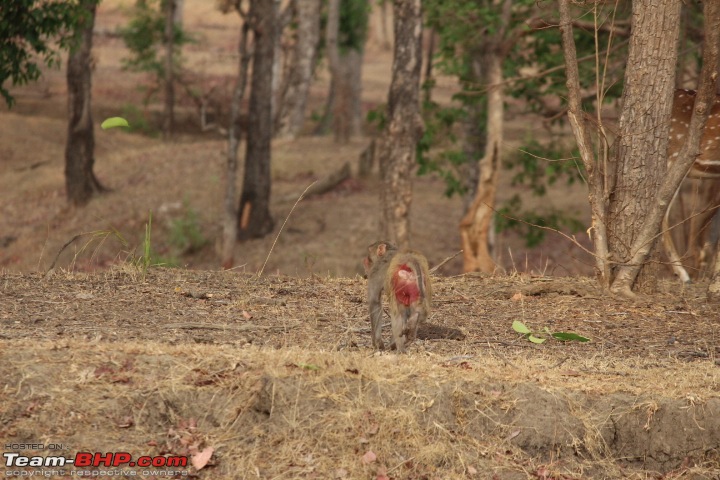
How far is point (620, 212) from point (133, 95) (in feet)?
111

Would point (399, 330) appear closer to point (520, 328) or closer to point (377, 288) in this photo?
point (377, 288)

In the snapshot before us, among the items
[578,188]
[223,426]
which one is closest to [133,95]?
[578,188]

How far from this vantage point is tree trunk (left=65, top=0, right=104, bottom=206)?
23500 mm

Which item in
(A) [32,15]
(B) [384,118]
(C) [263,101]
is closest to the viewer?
(A) [32,15]

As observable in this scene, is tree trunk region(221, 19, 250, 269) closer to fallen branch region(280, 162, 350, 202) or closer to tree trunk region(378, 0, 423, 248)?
fallen branch region(280, 162, 350, 202)

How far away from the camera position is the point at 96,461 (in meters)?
6.14

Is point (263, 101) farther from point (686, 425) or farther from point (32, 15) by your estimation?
point (686, 425)

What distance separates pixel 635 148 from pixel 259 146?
516 inches

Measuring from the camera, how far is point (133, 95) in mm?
41281

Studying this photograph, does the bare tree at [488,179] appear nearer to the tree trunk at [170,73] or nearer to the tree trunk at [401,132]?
the tree trunk at [401,132]

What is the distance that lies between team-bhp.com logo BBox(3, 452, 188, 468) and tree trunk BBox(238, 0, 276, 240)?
15.9 metres

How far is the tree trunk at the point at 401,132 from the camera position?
52.2 ft

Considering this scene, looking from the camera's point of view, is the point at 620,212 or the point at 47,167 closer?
the point at 620,212

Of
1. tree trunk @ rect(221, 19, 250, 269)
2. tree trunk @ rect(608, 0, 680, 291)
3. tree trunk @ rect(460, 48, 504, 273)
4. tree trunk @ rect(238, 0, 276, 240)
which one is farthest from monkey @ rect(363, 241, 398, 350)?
tree trunk @ rect(238, 0, 276, 240)
